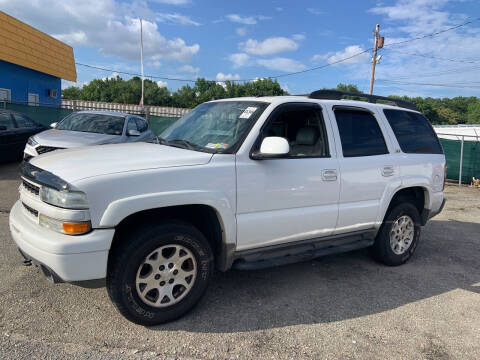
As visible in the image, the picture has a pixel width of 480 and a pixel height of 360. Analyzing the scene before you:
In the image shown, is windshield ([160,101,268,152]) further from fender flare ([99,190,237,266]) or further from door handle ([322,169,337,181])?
door handle ([322,169,337,181])

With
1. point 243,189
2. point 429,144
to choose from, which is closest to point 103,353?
point 243,189

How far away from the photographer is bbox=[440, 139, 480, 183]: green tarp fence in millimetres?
13508

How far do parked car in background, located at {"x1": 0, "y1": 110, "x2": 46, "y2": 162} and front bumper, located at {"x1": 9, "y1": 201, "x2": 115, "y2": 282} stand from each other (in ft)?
27.8

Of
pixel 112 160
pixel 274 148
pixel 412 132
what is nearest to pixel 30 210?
pixel 112 160

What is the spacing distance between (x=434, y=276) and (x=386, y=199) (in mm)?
1194

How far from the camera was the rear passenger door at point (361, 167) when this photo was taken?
3.95 m

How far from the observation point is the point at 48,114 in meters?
14.7

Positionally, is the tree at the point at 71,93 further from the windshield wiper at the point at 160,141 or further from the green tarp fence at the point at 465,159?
the windshield wiper at the point at 160,141

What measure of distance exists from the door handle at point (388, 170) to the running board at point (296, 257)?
31.5 inches

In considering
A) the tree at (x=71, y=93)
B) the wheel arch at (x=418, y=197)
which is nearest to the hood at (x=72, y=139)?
the wheel arch at (x=418, y=197)

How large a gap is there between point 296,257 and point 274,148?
Answer: 3.93 feet

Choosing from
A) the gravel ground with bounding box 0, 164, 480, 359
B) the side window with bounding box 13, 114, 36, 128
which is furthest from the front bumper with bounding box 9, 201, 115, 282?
the side window with bounding box 13, 114, 36, 128

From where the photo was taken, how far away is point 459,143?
1373cm

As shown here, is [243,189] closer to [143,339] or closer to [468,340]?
[143,339]
